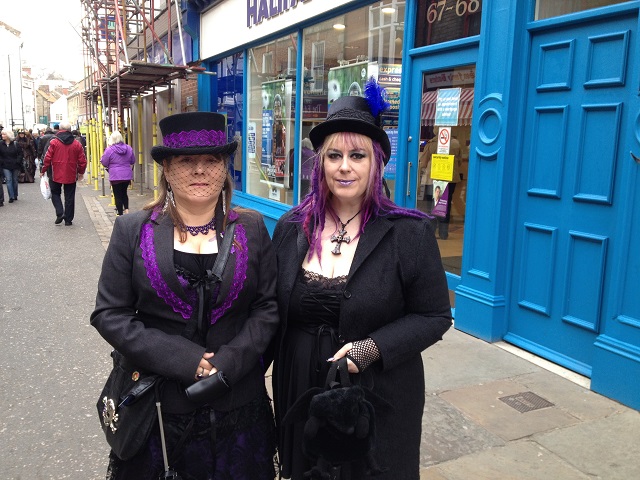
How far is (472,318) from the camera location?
4.93 m

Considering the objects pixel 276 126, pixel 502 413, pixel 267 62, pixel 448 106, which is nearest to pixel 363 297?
pixel 502 413


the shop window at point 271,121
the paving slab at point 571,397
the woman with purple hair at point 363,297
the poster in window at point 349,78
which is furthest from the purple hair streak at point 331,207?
the shop window at point 271,121

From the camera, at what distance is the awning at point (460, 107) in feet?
16.8

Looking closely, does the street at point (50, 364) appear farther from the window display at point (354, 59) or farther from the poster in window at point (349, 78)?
the poster in window at point (349, 78)

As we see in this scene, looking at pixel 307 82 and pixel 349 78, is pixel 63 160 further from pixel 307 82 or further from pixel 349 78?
pixel 349 78

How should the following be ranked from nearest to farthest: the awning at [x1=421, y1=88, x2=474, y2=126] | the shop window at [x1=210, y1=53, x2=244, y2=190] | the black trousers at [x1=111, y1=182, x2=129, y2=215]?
the awning at [x1=421, y1=88, x2=474, y2=126] < the shop window at [x1=210, y1=53, x2=244, y2=190] < the black trousers at [x1=111, y1=182, x2=129, y2=215]

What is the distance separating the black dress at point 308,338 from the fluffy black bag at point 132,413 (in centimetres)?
48

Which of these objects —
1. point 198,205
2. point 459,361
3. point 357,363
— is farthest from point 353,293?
point 459,361

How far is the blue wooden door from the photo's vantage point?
12.1 feet

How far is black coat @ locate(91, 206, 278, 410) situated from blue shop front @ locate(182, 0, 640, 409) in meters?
0.65

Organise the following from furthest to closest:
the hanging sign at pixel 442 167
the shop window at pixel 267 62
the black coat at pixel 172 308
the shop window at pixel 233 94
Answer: the shop window at pixel 233 94 → the shop window at pixel 267 62 → the hanging sign at pixel 442 167 → the black coat at pixel 172 308

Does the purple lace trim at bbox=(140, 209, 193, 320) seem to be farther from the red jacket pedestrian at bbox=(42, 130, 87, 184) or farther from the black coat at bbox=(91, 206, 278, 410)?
the red jacket pedestrian at bbox=(42, 130, 87, 184)

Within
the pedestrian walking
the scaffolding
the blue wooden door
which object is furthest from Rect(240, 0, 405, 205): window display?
the pedestrian walking

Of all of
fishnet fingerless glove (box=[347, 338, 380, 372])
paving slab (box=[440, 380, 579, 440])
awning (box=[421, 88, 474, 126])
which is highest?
awning (box=[421, 88, 474, 126])
